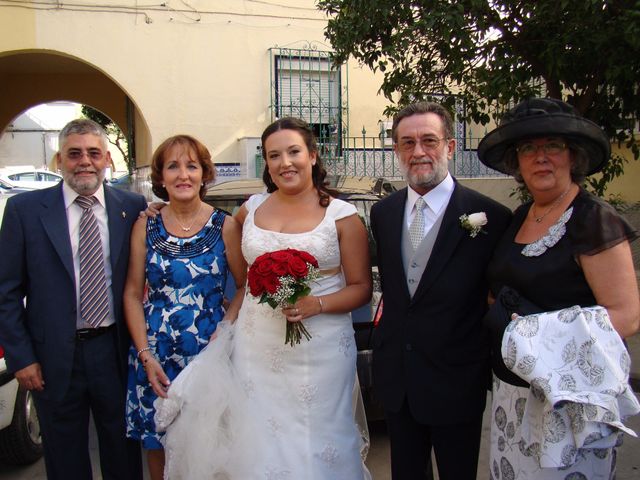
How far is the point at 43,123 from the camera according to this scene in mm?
37844

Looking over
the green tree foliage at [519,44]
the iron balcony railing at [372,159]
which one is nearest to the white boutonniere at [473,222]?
the green tree foliage at [519,44]

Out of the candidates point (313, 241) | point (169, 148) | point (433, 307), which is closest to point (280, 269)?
point (313, 241)

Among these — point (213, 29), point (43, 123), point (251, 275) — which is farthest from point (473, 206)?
point (43, 123)

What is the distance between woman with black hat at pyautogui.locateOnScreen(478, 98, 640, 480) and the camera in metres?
2.07

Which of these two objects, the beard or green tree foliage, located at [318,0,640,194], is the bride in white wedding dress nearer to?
the beard

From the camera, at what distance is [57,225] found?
114 inches

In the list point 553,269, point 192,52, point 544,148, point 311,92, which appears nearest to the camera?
point 553,269

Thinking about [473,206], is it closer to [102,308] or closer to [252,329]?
[252,329]

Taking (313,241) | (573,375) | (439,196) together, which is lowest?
(573,375)

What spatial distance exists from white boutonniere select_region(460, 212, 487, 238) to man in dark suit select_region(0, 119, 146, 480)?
1691 millimetres

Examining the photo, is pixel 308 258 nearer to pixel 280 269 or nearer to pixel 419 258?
pixel 280 269

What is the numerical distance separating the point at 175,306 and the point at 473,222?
1502 mm

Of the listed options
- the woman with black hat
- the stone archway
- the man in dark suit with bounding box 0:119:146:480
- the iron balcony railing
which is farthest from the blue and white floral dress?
the stone archway

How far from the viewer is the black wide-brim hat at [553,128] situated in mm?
2283
